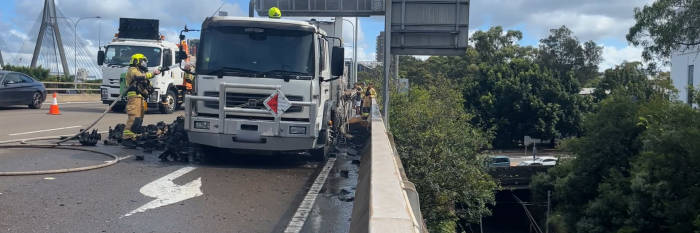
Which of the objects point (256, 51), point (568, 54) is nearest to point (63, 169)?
point (256, 51)

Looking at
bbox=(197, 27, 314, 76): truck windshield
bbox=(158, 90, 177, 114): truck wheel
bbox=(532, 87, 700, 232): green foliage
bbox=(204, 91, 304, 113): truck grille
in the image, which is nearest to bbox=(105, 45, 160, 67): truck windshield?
bbox=(158, 90, 177, 114): truck wheel

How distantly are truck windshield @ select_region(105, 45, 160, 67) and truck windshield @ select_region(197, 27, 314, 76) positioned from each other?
11.4 metres

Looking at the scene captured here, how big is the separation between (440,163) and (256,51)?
6365 millimetres

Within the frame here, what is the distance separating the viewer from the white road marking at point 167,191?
697 centimetres

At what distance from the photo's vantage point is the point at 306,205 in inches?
292

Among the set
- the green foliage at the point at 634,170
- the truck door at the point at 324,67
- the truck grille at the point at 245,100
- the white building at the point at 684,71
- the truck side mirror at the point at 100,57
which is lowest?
the green foliage at the point at 634,170

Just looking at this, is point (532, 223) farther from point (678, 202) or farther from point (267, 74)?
point (267, 74)

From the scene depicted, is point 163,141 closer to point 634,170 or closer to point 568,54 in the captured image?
point 634,170

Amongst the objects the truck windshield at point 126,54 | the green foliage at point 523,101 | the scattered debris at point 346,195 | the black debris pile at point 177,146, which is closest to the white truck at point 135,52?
the truck windshield at point 126,54

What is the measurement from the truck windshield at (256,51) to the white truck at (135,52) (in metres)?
10.8

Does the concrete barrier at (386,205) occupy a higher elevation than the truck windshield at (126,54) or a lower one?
lower

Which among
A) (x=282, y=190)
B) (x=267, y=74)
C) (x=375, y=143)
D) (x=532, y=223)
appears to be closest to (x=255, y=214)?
(x=282, y=190)

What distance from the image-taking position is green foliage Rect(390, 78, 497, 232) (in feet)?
45.1

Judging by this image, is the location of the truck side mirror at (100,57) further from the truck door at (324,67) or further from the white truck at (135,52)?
the truck door at (324,67)
